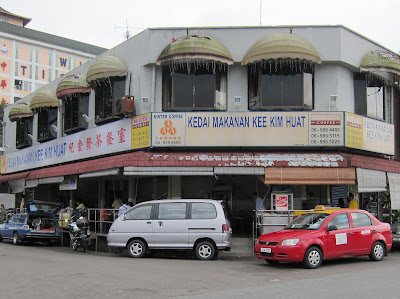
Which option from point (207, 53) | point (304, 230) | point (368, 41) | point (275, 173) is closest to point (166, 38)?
Result: point (207, 53)

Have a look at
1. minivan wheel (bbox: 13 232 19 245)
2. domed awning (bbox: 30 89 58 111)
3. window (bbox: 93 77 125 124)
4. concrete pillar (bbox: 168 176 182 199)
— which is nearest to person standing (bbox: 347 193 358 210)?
concrete pillar (bbox: 168 176 182 199)

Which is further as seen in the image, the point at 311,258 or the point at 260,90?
the point at 260,90

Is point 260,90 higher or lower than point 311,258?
higher

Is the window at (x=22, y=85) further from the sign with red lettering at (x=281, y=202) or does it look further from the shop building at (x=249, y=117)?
the sign with red lettering at (x=281, y=202)

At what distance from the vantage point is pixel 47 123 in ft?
84.5

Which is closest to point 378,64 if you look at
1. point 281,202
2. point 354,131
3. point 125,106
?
point 354,131

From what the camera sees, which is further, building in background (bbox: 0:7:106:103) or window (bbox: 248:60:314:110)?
building in background (bbox: 0:7:106:103)

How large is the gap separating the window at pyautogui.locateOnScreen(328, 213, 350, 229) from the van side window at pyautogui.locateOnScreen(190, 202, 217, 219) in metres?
3.32

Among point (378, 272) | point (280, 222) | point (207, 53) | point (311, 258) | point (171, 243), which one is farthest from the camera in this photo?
point (207, 53)

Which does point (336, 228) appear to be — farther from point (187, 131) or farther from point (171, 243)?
point (187, 131)

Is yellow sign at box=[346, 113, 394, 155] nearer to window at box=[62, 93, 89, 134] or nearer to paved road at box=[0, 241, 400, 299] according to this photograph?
paved road at box=[0, 241, 400, 299]

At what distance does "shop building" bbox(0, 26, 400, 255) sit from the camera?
1598 centimetres

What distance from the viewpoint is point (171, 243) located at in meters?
13.6

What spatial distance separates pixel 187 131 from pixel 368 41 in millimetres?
8280
